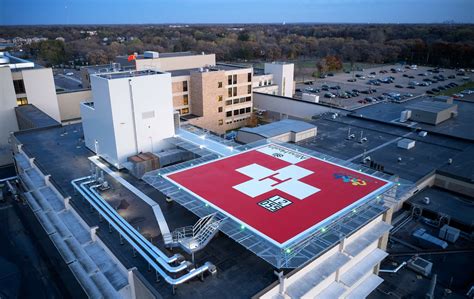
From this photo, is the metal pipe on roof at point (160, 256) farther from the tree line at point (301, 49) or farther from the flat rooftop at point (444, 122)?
the tree line at point (301, 49)

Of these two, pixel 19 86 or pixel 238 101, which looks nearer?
pixel 19 86

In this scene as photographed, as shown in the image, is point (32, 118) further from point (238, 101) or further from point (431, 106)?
point (431, 106)

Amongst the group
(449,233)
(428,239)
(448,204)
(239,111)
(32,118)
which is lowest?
(428,239)

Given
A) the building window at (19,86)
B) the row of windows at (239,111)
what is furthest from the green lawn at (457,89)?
the building window at (19,86)

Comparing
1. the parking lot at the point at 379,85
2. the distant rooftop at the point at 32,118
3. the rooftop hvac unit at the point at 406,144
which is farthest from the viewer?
the parking lot at the point at 379,85

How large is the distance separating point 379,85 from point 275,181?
8240 cm

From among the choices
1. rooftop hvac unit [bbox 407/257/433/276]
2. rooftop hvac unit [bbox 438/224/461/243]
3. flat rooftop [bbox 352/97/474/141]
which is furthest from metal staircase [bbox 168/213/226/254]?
flat rooftop [bbox 352/97/474/141]

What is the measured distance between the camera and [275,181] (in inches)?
924

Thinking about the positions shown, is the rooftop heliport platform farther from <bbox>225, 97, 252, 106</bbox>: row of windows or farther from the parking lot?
the parking lot

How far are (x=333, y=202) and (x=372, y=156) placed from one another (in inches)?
682

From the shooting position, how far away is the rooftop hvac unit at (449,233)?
2656 centimetres

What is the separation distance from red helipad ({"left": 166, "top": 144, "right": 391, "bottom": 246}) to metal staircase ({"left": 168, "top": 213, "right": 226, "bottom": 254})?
1.12m

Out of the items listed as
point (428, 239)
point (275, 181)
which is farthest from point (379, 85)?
point (275, 181)

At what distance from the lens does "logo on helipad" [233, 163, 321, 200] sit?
22016 millimetres
